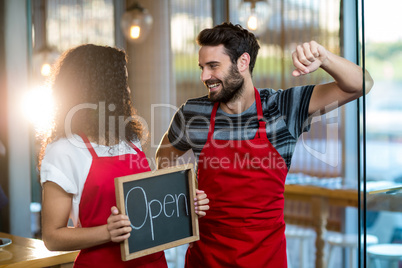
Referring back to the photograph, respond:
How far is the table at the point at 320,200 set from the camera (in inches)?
117

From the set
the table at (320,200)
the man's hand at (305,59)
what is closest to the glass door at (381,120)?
the man's hand at (305,59)

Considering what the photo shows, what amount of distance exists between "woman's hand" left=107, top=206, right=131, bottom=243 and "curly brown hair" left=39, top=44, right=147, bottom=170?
0.65 ft

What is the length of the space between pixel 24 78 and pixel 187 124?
4.45ft

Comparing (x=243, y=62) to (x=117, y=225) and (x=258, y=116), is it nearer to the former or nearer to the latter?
(x=258, y=116)

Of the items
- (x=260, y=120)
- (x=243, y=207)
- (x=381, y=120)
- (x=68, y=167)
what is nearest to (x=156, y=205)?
(x=68, y=167)

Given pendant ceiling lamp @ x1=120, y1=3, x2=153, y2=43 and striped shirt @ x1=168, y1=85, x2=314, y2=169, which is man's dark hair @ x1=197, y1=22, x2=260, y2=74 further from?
pendant ceiling lamp @ x1=120, y1=3, x2=153, y2=43

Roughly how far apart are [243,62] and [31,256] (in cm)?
93

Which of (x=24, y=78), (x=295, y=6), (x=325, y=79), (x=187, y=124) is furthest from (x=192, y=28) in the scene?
(x=187, y=124)

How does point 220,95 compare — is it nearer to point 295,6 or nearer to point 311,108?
point 311,108

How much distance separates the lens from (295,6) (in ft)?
11.4

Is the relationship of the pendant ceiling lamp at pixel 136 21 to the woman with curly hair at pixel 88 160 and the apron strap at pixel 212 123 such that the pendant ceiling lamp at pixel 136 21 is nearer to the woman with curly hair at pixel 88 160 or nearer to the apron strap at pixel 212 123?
the apron strap at pixel 212 123

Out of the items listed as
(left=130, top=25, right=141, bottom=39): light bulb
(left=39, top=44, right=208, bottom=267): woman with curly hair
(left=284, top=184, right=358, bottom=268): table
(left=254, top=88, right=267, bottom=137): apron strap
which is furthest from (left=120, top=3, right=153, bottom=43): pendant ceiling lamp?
(left=39, top=44, right=208, bottom=267): woman with curly hair

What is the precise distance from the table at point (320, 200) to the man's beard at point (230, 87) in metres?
1.68

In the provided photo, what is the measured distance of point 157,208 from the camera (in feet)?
3.93
